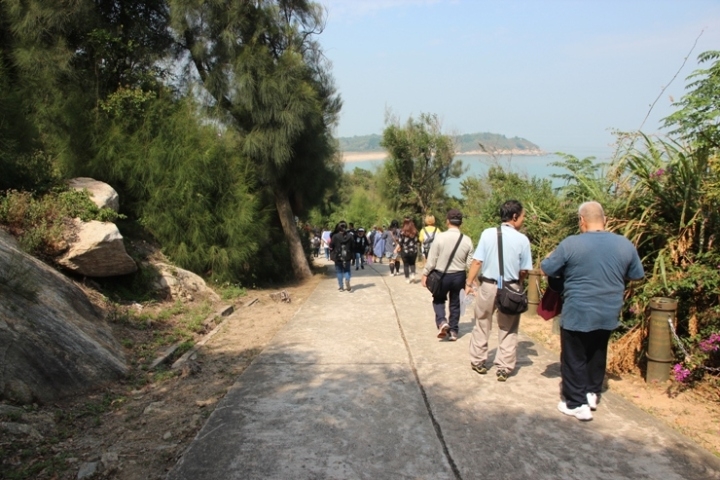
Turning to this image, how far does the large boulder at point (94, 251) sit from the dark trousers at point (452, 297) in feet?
15.4

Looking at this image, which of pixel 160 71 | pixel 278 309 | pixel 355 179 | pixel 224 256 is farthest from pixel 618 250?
pixel 355 179

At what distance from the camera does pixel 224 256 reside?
1130 centimetres

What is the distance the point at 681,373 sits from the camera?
5.05 metres

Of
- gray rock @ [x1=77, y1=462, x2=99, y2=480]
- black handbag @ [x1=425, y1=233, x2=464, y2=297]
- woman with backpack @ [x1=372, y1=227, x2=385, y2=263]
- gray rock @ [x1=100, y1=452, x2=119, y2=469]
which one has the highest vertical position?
black handbag @ [x1=425, y1=233, x2=464, y2=297]

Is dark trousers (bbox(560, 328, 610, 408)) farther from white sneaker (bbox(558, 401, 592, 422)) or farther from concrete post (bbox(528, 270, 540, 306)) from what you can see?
concrete post (bbox(528, 270, 540, 306))

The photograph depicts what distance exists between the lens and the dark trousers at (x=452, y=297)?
21.5 feet

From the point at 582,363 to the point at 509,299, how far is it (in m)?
0.89

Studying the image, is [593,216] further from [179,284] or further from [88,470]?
[179,284]

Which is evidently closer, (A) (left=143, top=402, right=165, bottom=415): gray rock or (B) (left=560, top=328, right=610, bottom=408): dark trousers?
(B) (left=560, top=328, right=610, bottom=408): dark trousers

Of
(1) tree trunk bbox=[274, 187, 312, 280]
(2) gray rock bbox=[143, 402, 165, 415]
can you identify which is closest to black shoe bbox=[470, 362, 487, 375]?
(2) gray rock bbox=[143, 402, 165, 415]

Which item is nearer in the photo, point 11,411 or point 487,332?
point 11,411

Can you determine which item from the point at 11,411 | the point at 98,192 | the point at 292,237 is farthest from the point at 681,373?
the point at 292,237

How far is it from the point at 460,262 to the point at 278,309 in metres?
4.47

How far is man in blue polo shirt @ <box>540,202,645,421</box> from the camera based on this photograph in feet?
14.1
